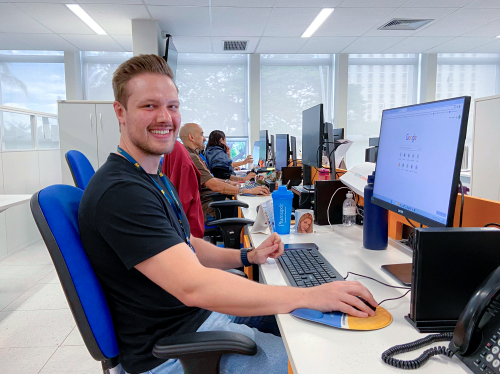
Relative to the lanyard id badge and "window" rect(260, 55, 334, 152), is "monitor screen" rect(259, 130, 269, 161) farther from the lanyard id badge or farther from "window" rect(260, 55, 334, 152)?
the lanyard id badge

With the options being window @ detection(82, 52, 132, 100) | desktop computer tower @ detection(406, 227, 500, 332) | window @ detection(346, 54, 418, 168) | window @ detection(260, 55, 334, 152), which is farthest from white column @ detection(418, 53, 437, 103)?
desktop computer tower @ detection(406, 227, 500, 332)

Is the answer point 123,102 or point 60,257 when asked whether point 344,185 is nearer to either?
point 123,102

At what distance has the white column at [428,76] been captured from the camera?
7129mm

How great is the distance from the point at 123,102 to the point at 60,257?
52 cm

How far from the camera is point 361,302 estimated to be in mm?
815

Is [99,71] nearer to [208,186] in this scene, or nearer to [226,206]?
[208,186]

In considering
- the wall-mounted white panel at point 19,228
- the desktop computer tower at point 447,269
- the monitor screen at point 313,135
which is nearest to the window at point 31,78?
the wall-mounted white panel at point 19,228

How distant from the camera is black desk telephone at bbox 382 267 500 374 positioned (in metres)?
Result: 0.59

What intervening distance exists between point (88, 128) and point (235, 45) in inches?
126

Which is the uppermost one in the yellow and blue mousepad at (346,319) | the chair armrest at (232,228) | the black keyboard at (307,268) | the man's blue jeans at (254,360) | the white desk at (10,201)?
the black keyboard at (307,268)

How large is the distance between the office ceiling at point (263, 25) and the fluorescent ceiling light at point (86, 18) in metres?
0.09

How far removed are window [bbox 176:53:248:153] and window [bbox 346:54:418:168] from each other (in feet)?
7.30

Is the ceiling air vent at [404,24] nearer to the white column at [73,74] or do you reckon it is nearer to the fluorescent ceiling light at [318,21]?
the fluorescent ceiling light at [318,21]

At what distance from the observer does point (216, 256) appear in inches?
54.4
